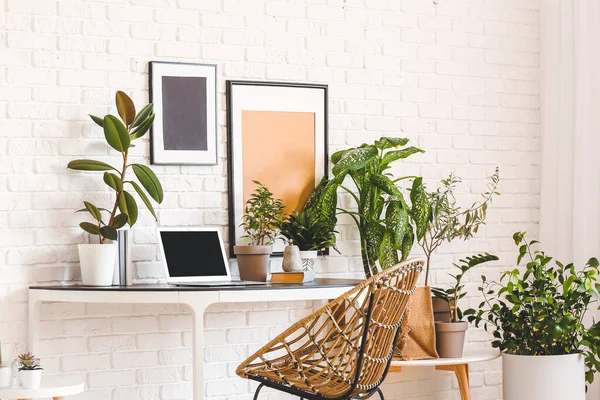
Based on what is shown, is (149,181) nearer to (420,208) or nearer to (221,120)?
(221,120)

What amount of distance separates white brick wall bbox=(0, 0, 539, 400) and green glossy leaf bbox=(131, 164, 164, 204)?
182 millimetres

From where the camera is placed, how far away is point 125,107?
361 centimetres

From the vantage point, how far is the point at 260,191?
3.86m

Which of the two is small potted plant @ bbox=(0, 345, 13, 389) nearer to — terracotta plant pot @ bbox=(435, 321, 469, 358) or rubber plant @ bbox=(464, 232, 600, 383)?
terracotta plant pot @ bbox=(435, 321, 469, 358)

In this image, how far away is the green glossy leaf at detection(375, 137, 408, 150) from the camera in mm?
4008

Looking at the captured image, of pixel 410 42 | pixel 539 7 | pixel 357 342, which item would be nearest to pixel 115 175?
pixel 357 342

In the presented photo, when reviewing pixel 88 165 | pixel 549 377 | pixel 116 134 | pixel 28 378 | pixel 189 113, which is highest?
pixel 189 113

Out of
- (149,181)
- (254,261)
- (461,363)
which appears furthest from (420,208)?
(149,181)

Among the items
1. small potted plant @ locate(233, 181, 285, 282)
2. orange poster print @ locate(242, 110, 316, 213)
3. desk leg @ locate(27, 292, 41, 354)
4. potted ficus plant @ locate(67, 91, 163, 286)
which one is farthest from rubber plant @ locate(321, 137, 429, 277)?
desk leg @ locate(27, 292, 41, 354)

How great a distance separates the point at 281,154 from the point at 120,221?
0.85 m

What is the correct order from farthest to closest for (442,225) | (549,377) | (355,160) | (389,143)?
(442,225) < (389,143) < (355,160) < (549,377)

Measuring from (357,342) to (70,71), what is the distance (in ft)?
5.66

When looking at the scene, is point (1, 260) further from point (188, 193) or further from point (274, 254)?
point (274, 254)

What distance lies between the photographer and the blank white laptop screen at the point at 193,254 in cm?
360
